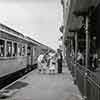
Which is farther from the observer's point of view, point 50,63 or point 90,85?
point 50,63

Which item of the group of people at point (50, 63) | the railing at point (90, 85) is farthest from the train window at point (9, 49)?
the group of people at point (50, 63)

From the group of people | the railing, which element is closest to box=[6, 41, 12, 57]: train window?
the railing

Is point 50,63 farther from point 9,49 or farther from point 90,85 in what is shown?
point 90,85

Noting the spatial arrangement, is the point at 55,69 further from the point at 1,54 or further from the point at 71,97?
the point at 71,97

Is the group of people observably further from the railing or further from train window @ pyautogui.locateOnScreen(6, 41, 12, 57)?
the railing

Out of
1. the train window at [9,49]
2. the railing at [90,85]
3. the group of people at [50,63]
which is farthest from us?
the group of people at [50,63]

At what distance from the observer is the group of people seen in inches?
794

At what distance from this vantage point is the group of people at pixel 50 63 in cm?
2017

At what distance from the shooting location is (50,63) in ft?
66.3

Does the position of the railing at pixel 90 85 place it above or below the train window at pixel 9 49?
below

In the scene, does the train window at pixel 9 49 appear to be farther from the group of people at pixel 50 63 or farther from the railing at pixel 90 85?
the group of people at pixel 50 63

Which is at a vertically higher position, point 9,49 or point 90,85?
point 9,49

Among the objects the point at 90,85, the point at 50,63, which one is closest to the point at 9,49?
the point at 50,63

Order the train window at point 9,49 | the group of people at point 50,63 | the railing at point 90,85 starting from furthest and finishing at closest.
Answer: the group of people at point 50,63, the train window at point 9,49, the railing at point 90,85
